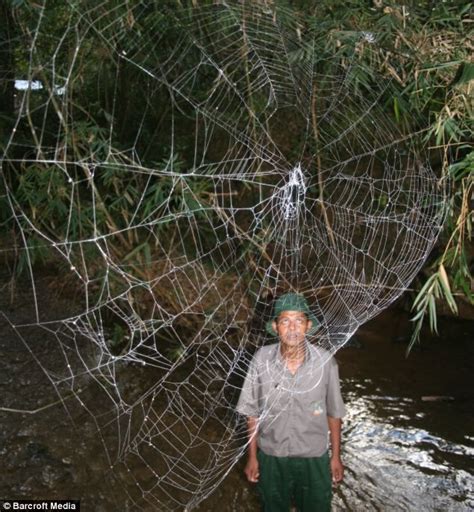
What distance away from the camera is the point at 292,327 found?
1585mm

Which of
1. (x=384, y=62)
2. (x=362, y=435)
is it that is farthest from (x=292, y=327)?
(x=362, y=435)

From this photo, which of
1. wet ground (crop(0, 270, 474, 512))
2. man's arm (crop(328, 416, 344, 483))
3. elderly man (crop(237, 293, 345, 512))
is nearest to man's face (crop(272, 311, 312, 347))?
elderly man (crop(237, 293, 345, 512))

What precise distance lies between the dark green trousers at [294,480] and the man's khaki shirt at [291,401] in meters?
0.03

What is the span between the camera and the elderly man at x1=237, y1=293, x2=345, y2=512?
161cm

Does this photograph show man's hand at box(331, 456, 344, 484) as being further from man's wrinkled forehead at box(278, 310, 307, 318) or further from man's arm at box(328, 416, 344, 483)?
man's wrinkled forehead at box(278, 310, 307, 318)

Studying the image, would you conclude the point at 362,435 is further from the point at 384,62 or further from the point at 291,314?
the point at 384,62

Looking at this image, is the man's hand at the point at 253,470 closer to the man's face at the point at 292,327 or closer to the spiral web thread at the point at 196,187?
the spiral web thread at the point at 196,187

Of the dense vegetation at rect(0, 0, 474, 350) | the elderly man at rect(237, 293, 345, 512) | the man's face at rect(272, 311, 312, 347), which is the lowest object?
the elderly man at rect(237, 293, 345, 512)

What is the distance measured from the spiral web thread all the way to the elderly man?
0.38 ft

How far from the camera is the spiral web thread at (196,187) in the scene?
1844mm

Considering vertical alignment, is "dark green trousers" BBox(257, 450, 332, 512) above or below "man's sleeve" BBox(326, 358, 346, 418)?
below

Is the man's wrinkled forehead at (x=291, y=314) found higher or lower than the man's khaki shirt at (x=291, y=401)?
higher

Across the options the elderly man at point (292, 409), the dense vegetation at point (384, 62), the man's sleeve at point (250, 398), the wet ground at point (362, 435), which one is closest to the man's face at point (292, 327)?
the elderly man at point (292, 409)

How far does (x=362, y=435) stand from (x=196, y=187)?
68.2 inches
